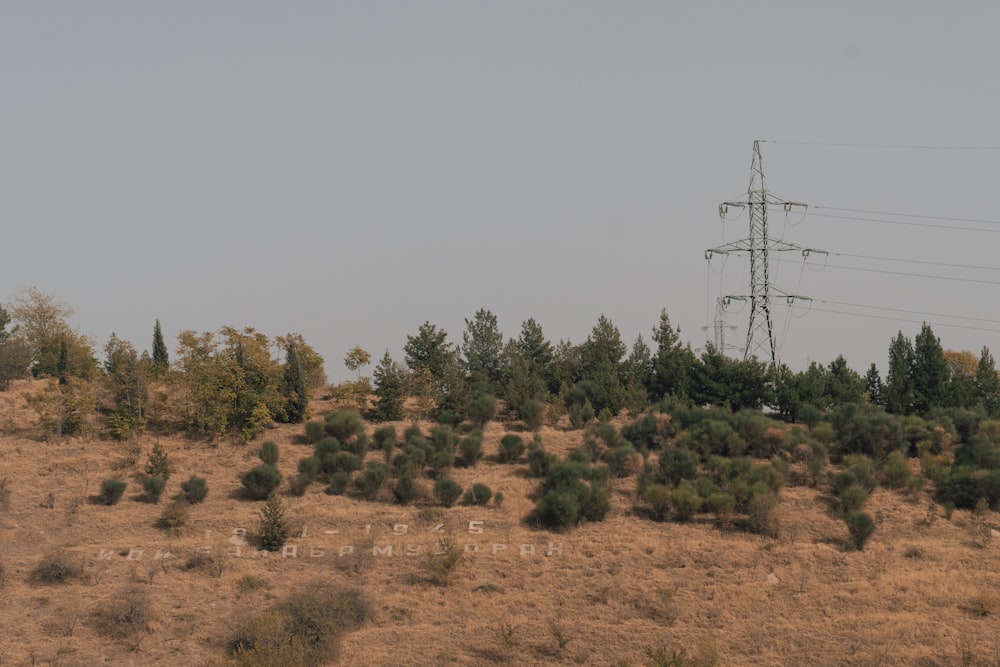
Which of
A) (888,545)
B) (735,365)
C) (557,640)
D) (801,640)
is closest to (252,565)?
(557,640)

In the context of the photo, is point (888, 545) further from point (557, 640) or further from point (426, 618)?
point (426, 618)

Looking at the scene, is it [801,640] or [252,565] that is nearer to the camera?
[801,640]

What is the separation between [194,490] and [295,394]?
41.0 feet

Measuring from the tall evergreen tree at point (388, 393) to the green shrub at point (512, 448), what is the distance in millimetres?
8553

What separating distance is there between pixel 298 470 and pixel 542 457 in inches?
489

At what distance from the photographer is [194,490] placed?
38.9 meters

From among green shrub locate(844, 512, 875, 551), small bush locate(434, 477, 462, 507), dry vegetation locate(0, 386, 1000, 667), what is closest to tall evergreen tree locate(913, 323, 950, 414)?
dry vegetation locate(0, 386, 1000, 667)

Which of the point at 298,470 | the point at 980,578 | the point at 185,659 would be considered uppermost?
the point at 298,470

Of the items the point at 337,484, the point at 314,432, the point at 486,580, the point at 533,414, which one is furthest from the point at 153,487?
the point at 533,414

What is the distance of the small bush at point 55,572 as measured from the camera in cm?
3131

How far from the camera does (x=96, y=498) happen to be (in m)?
39.1

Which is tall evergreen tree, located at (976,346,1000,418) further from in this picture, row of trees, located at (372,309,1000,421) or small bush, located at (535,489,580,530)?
small bush, located at (535,489,580,530)

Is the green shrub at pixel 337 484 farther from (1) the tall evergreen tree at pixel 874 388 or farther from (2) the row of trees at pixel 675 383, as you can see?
(1) the tall evergreen tree at pixel 874 388

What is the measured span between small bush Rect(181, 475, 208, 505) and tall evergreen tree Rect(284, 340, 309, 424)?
11.1 metres
